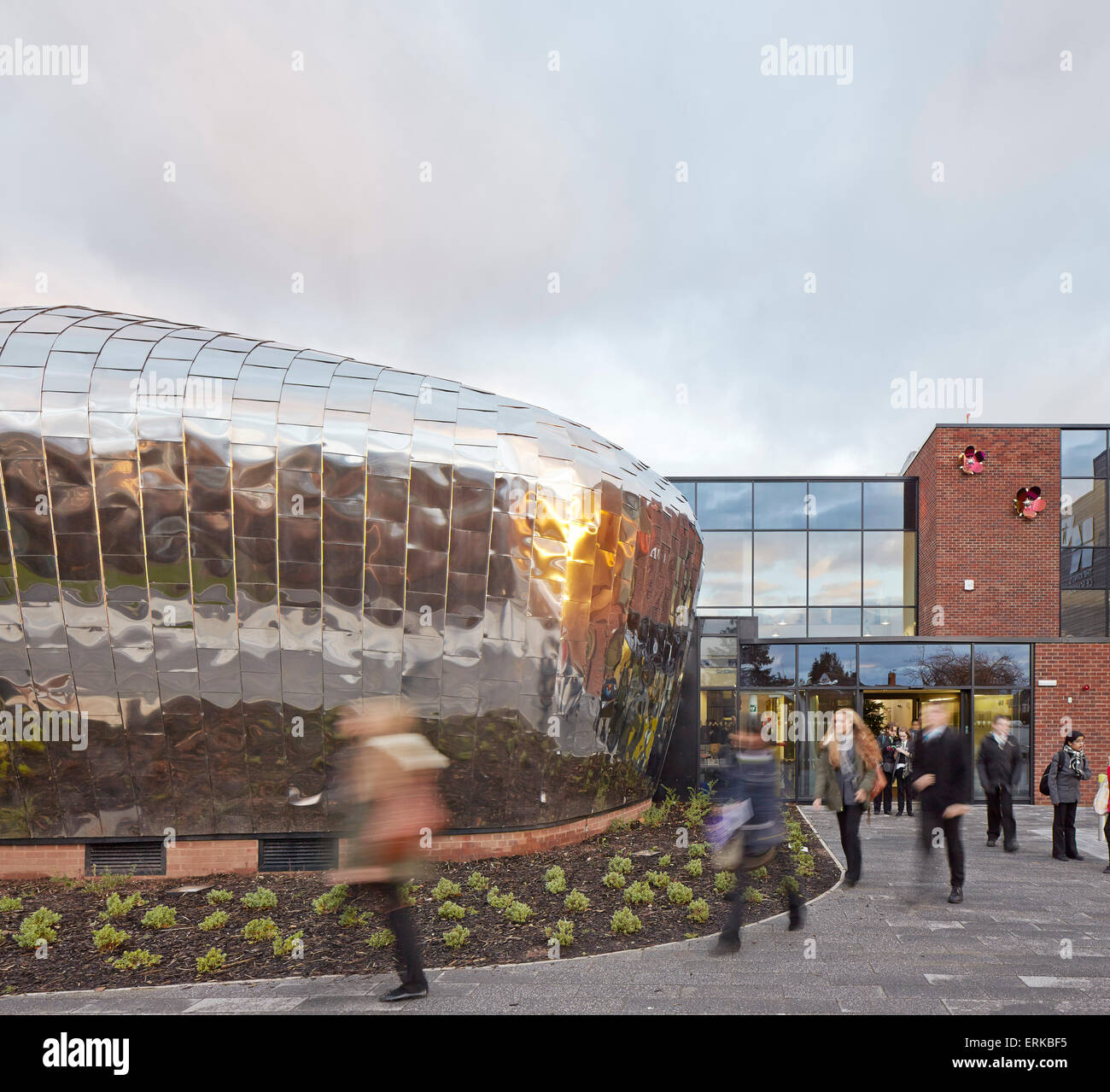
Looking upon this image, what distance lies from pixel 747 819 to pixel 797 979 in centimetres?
108

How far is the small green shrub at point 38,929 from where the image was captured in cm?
599

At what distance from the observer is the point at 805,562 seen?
22.3 metres

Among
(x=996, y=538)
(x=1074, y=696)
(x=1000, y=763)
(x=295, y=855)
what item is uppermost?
(x=996, y=538)

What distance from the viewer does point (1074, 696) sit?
53.7ft

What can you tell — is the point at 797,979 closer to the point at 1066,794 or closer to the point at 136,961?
the point at 136,961

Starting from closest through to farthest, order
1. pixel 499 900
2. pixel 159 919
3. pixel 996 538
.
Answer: pixel 159 919 → pixel 499 900 → pixel 996 538

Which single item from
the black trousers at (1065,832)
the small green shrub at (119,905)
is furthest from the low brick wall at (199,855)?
the black trousers at (1065,832)

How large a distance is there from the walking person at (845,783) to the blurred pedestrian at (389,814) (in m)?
4.68

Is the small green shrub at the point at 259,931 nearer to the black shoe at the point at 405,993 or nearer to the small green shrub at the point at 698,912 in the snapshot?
the black shoe at the point at 405,993

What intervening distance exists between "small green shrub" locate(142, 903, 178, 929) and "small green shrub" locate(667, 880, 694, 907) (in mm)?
4842

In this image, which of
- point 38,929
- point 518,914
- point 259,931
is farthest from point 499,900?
point 38,929

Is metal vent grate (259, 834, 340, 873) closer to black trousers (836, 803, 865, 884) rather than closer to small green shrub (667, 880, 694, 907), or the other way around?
small green shrub (667, 880, 694, 907)

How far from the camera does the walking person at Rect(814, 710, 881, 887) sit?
7293 mm

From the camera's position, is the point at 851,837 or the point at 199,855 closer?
the point at 851,837
